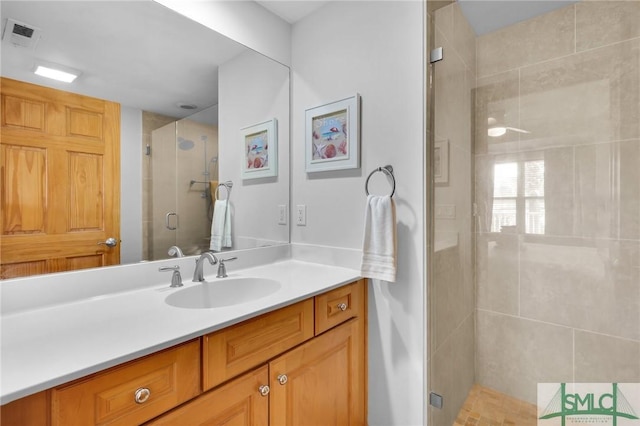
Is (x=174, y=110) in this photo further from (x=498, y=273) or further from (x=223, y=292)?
(x=498, y=273)

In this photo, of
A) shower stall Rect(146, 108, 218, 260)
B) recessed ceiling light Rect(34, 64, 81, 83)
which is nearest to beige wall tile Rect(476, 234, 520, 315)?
shower stall Rect(146, 108, 218, 260)

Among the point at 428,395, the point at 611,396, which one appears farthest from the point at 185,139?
the point at 611,396

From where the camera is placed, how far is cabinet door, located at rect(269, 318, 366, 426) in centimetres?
107

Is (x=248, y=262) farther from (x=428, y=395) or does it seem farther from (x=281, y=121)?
(x=428, y=395)

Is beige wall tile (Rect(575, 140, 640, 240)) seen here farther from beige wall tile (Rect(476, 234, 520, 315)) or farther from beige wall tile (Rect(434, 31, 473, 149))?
beige wall tile (Rect(434, 31, 473, 149))

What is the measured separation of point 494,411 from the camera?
158cm

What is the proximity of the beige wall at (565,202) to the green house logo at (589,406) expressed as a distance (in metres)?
A: 0.05

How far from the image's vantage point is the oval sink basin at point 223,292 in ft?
4.08

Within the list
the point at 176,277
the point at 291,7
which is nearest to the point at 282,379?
the point at 176,277

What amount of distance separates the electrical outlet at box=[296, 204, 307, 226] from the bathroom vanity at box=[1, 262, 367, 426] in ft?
1.18

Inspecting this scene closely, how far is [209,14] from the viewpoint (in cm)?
150

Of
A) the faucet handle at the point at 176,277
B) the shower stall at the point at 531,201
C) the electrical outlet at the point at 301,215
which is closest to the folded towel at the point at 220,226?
the faucet handle at the point at 176,277

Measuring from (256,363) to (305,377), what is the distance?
27 cm

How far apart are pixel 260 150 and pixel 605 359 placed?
6.52 ft
